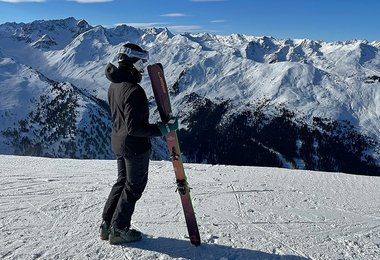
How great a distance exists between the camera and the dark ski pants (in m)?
6.04

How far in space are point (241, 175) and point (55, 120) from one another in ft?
593

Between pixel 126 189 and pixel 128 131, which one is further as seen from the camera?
pixel 126 189

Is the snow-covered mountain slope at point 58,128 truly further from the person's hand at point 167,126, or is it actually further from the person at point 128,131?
the person's hand at point 167,126

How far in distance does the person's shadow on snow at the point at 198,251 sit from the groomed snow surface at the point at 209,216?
0.02 metres

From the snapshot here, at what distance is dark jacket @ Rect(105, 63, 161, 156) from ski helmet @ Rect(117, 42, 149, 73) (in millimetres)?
99

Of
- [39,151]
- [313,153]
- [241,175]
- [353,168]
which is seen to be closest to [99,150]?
[39,151]

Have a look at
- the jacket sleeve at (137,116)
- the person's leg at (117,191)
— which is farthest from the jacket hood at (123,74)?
the person's leg at (117,191)

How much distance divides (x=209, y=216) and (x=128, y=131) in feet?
10.7

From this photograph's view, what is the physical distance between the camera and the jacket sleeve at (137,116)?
556 centimetres

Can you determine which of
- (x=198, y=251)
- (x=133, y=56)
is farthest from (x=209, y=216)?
(x=133, y=56)

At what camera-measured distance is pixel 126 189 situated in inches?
243

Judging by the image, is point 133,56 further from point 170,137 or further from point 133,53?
point 170,137

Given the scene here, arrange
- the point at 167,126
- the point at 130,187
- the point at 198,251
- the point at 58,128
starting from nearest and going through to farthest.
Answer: the point at 167,126 < the point at 130,187 < the point at 198,251 < the point at 58,128

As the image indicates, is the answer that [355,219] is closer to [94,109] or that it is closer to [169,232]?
[169,232]
